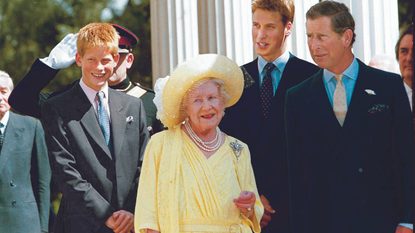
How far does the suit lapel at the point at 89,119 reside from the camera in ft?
14.0

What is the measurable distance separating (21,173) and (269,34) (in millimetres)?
2724

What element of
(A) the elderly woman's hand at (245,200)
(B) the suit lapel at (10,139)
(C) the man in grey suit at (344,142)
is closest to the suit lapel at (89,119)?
(A) the elderly woman's hand at (245,200)

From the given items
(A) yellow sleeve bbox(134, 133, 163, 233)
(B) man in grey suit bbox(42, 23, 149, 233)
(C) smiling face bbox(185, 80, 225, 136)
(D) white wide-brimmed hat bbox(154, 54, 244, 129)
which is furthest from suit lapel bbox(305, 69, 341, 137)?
(B) man in grey suit bbox(42, 23, 149, 233)

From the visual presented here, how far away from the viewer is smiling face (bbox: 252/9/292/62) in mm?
4574

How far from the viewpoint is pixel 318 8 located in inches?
156

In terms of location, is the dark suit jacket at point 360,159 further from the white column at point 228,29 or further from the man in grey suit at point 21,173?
the man in grey suit at point 21,173

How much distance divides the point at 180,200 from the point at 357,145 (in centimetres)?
108

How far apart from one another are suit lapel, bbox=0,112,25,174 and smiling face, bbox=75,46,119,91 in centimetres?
173

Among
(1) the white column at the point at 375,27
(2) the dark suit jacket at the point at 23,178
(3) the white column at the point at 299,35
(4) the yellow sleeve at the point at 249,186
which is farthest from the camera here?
(2) the dark suit jacket at the point at 23,178

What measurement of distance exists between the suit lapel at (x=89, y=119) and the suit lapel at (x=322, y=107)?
4.59ft

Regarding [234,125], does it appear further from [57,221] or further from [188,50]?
[188,50]

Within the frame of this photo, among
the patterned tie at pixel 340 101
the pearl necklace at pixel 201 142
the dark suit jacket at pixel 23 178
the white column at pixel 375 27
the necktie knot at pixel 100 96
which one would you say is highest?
the white column at pixel 375 27

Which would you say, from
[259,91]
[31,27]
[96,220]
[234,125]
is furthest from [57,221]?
[31,27]

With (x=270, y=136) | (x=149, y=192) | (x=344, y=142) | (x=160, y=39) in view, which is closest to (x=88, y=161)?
(x=149, y=192)
